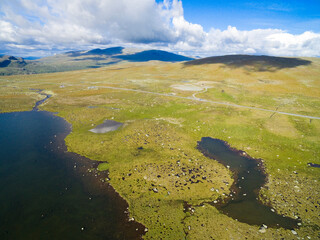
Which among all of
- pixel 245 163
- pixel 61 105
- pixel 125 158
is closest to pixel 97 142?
pixel 125 158

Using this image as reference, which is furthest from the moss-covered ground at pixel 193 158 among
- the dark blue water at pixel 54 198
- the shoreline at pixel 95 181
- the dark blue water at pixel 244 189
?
the dark blue water at pixel 54 198

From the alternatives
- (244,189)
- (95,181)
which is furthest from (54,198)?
(244,189)

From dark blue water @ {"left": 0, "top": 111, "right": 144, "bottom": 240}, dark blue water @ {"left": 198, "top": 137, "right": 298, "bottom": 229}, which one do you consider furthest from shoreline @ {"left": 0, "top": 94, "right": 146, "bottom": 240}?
dark blue water @ {"left": 198, "top": 137, "right": 298, "bottom": 229}

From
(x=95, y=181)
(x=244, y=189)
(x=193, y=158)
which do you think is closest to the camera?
(x=244, y=189)

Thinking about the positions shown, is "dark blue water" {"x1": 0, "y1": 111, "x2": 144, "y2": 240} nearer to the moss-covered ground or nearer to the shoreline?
the shoreline

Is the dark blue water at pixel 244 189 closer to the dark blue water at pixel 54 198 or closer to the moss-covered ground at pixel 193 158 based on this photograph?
the moss-covered ground at pixel 193 158

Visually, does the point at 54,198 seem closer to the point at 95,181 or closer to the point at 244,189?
the point at 95,181
